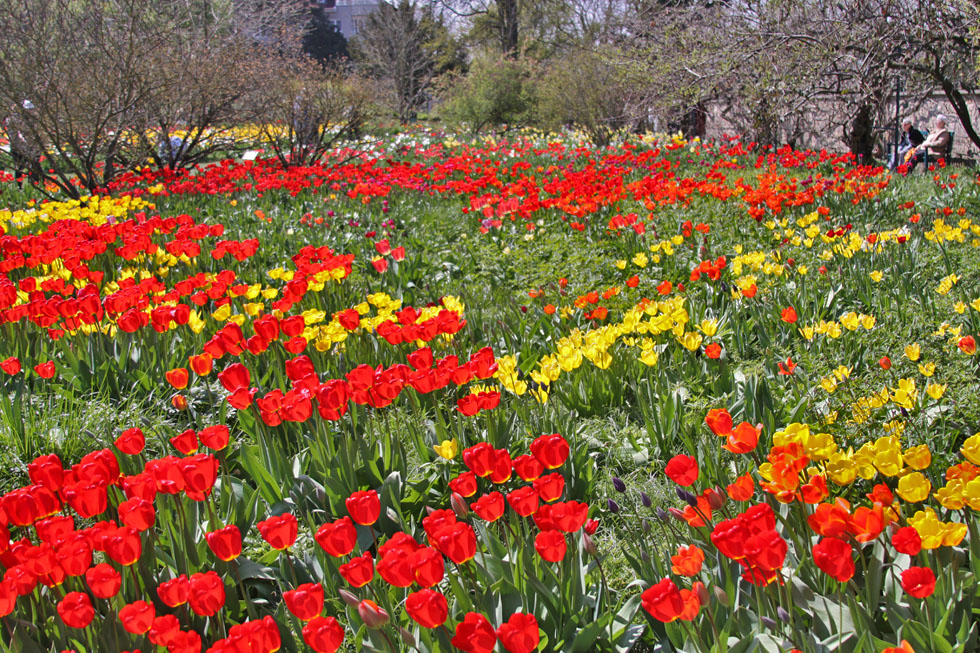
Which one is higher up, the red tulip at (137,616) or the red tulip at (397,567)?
the red tulip at (397,567)

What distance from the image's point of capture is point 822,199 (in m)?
5.92

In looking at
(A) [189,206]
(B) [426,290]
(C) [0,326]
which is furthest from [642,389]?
(A) [189,206]

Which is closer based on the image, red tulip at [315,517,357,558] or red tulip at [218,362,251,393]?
red tulip at [315,517,357,558]

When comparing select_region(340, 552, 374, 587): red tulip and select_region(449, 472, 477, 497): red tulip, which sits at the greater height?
select_region(449, 472, 477, 497): red tulip

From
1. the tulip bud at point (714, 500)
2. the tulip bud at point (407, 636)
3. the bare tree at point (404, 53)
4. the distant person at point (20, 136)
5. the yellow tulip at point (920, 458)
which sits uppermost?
the bare tree at point (404, 53)

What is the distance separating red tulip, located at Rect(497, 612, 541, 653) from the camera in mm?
1191

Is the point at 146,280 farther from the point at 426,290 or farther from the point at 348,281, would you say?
the point at 426,290

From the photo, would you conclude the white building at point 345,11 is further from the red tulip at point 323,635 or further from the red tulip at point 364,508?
the red tulip at point 323,635

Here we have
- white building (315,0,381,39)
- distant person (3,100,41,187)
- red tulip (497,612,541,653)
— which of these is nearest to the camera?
red tulip (497,612,541,653)

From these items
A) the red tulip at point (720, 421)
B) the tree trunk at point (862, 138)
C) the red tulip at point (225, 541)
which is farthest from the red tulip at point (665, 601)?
the tree trunk at point (862, 138)

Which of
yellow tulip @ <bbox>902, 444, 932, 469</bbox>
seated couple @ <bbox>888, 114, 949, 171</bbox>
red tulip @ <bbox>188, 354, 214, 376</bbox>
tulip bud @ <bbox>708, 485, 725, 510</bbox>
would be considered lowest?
tulip bud @ <bbox>708, 485, 725, 510</bbox>

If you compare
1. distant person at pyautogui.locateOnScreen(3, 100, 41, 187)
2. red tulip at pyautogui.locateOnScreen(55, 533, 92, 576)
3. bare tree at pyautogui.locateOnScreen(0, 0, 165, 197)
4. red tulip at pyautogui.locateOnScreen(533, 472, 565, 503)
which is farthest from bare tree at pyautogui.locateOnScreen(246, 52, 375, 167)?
red tulip at pyautogui.locateOnScreen(533, 472, 565, 503)

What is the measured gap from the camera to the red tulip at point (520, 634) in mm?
1191

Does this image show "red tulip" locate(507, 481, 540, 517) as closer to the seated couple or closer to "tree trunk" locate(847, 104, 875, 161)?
the seated couple
